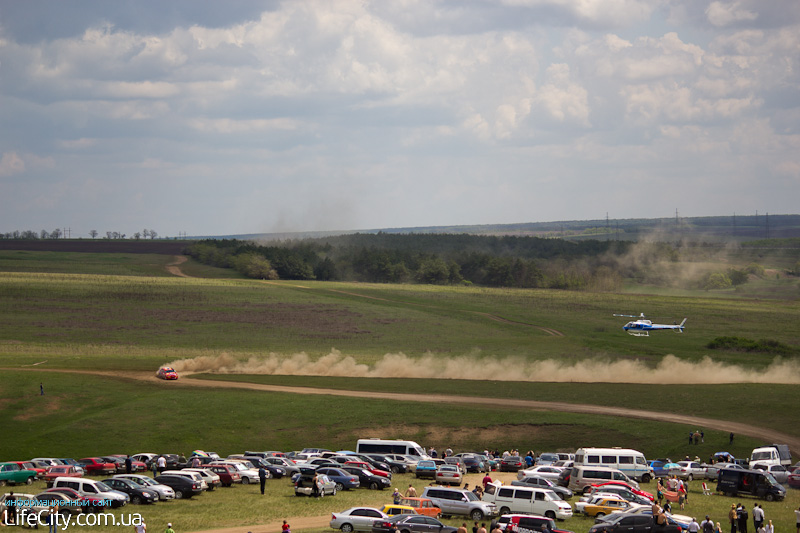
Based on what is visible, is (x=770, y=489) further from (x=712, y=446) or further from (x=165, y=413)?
(x=165, y=413)

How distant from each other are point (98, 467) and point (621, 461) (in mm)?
34138

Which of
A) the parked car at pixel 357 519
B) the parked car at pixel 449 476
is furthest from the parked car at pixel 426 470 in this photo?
the parked car at pixel 357 519

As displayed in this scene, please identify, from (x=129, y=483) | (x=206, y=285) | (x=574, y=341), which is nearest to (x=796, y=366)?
(x=574, y=341)

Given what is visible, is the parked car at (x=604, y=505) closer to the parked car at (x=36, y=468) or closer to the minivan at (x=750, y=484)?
the minivan at (x=750, y=484)

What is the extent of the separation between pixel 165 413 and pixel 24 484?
24.1 metres

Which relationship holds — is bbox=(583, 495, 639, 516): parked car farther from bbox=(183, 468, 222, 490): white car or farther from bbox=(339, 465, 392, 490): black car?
bbox=(183, 468, 222, 490): white car

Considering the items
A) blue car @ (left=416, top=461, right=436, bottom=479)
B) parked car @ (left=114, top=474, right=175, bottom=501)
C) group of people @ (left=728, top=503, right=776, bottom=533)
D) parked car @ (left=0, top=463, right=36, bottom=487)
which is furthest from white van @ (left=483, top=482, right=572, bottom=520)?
parked car @ (left=0, top=463, right=36, bottom=487)

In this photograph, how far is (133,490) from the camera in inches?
1607

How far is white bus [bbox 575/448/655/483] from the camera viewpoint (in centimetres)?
4977

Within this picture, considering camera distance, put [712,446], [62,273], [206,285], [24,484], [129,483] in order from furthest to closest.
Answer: [62,273] < [206,285] < [712,446] < [24,484] < [129,483]

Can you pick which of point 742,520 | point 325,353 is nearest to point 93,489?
point 742,520

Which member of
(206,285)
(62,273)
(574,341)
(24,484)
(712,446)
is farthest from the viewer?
(62,273)

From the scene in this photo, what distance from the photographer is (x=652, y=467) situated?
2095 inches

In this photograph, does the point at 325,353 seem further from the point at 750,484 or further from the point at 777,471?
the point at 750,484
